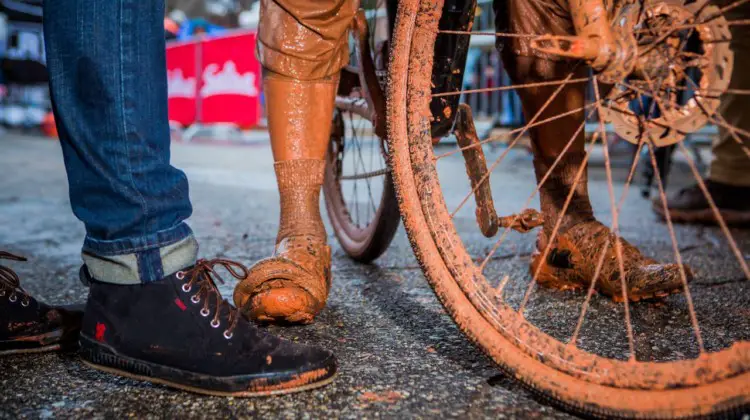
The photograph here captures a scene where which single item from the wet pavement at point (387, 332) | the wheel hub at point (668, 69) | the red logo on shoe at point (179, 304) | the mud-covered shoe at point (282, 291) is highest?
the wheel hub at point (668, 69)

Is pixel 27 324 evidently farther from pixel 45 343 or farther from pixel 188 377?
pixel 188 377

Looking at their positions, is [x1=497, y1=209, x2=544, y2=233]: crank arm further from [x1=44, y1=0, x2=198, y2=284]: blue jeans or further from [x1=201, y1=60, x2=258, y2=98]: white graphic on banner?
[x1=201, y1=60, x2=258, y2=98]: white graphic on banner

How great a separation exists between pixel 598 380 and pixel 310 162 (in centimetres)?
82

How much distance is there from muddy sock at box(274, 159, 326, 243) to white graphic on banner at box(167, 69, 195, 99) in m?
8.64

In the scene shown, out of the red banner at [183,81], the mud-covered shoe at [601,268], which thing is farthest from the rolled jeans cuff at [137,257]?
the red banner at [183,81]

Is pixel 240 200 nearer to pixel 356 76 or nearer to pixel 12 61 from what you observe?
pixel 356 76

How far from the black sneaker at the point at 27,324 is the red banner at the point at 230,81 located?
25.1 feet

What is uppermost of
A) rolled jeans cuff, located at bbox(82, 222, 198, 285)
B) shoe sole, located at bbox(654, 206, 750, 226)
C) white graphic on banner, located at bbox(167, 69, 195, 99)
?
white graphic on banner, located at bbox(167, 69, 195, 99)

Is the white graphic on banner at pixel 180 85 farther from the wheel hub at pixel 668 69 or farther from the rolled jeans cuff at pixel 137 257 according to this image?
the rolled jeans cuff at pixel 137 257

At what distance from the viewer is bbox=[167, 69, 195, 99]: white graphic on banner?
973 cm

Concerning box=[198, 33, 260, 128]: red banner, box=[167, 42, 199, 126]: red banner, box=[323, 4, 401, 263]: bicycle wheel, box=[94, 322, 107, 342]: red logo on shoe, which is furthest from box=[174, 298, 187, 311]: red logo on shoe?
box=[167, 42, 199, 126]: red banner

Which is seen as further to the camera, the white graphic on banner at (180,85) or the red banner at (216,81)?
the white graphic on banner at (180,85)

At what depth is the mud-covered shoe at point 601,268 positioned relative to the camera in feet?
4.79

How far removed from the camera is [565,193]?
167cm
